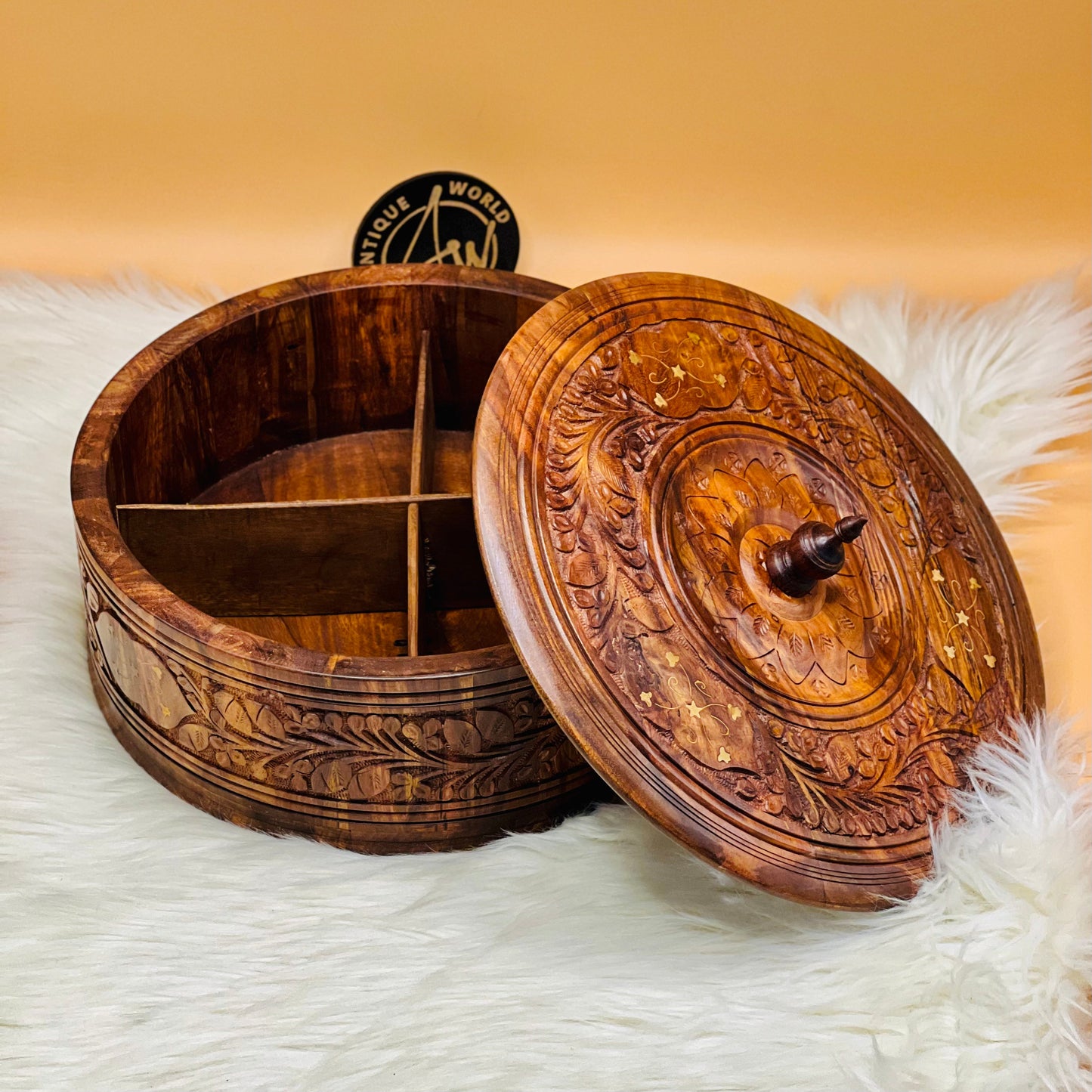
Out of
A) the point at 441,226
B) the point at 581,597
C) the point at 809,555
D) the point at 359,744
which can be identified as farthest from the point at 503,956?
the point at 441,226

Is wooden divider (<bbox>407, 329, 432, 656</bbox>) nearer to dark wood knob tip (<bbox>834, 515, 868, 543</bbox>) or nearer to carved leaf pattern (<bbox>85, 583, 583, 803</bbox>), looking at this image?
carved leaf pattern (<bbox>85, 583, 583, 803</bbox>)

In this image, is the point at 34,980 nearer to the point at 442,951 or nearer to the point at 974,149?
the point at 442,951

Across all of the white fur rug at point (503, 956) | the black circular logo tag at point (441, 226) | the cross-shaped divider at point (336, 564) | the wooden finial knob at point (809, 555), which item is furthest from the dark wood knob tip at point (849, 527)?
the black circular logo tag at point (441, 226)

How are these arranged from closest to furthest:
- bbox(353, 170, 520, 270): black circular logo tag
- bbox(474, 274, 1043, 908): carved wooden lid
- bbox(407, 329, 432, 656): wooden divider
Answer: bbox(474, 274, 1043, 908): carved wooden lid < bbox(407, 329, 432, 656): wooden divider < bbox(353, 170, 520, 270): black circular logo tag

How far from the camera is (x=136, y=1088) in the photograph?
0.89 m

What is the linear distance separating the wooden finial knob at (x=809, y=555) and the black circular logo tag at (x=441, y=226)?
756 millimetres

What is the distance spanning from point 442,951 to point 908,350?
1017 mm

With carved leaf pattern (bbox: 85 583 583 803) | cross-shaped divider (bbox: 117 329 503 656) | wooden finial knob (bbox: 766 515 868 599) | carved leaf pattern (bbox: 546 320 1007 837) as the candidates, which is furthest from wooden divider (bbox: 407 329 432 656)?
wooden finial knob (bbox: 766 515 868 599)

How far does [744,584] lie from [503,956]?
367mm

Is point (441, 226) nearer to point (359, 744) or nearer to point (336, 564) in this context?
point (336, 564)

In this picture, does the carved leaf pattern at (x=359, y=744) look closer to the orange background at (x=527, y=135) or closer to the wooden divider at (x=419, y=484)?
the wooden divider at (x=419, y=484)

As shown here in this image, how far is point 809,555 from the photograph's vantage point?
982mm

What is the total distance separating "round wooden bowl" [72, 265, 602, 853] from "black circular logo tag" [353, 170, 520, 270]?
0.98ft

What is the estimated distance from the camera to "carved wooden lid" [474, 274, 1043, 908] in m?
0.89
